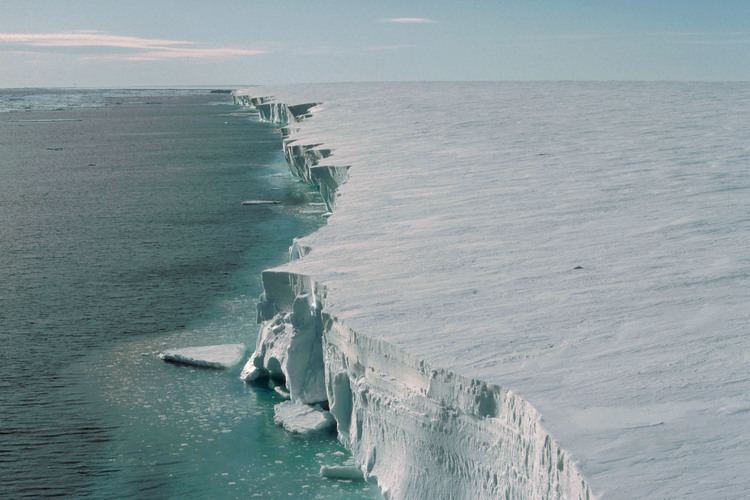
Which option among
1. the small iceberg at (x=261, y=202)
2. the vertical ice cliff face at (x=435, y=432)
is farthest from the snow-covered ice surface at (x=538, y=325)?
the small iceberg at (x=261, y=202)

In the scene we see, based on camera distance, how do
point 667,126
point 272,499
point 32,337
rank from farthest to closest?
point 667,126 < point 32,337 < point 272,499

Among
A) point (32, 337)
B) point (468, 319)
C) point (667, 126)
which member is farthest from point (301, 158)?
point (468, 319)

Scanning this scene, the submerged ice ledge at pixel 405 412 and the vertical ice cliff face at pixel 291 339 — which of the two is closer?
the submerged ice ledge at pixel 405 412

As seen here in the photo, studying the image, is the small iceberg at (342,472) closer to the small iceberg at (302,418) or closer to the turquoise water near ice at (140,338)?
the turquoise water near ice at (140,338)

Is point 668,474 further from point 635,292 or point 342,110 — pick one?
point 342,110

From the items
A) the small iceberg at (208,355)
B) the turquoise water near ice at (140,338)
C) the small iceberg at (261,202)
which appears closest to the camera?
the turquoise water near ice at (140,338)

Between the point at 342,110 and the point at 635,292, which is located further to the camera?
the point at 342,110

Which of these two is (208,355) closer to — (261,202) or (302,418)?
(302,418)
